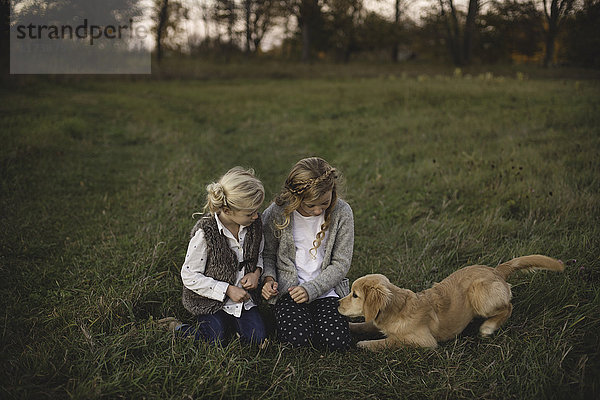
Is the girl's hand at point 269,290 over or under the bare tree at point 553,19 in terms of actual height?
under

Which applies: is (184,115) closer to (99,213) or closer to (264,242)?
(99,213)

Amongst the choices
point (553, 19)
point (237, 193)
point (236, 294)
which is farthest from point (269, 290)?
point (553, 19)

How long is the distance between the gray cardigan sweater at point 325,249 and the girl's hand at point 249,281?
149mm

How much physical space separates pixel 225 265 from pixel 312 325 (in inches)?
32.0

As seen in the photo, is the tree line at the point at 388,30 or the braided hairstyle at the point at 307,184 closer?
the braided hairstyle at the point at 307,184

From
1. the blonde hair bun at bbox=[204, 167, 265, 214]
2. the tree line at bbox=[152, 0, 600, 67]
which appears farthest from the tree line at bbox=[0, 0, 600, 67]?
the blonde hair bun at bbox=[204, 167, 265, 214]

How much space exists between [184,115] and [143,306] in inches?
386

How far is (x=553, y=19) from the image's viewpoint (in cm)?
1339

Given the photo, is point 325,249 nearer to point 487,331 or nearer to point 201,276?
point 201,276

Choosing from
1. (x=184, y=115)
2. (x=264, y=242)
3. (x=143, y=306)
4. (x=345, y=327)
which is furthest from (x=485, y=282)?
(x=184, y=115)

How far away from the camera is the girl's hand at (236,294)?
3.14m

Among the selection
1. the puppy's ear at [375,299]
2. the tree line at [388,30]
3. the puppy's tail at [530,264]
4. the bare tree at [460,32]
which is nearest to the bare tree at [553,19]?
the tree line at [388,30]

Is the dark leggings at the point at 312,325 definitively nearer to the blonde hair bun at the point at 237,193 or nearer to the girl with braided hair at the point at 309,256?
Result: the girl with braided hair at the point at 309,256

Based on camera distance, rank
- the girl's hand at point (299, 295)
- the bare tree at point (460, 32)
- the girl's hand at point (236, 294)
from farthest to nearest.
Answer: the bare tree at point (460, 32), the girl's hand at point (299, 295), the girl's hand at point (236, 294)
